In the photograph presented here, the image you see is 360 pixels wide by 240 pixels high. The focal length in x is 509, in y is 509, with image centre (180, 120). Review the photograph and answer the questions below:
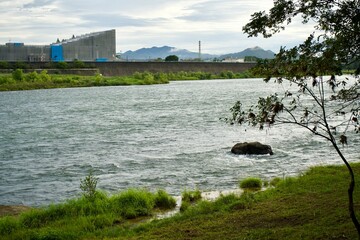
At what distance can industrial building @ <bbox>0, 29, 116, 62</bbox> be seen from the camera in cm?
13312

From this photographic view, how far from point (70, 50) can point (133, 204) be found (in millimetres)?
131228

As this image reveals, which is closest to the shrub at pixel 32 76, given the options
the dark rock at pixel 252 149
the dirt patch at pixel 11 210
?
the dark rock at pixel 252 149

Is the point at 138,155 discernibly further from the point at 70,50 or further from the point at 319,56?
the point at 70,50

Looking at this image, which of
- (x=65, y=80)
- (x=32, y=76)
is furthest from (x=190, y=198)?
(x=65, y=80)

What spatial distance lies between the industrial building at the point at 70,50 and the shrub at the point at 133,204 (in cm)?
12305

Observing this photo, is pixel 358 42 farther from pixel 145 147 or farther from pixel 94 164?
pixel 145 147

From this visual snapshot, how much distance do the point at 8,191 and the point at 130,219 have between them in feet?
27.2

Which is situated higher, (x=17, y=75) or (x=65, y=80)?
(x=17, y=75)

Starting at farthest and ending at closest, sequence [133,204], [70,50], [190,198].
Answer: [70,50] → [190,198] → [133,204]

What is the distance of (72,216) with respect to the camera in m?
14.3

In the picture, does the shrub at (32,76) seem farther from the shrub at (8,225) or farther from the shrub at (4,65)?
the shrub at (8,225)

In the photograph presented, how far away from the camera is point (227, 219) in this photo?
39.2ft

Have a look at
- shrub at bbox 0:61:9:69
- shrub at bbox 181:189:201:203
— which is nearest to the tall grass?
shrub at bbox 181:189:201:203

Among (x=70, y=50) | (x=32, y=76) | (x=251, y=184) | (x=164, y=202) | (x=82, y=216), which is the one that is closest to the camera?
(x=82, y=216)
